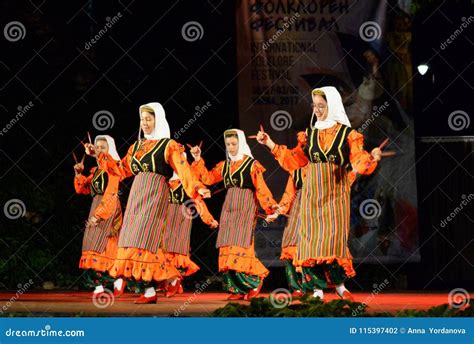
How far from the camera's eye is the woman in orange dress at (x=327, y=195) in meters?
9.64

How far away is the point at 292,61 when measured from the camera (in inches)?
473

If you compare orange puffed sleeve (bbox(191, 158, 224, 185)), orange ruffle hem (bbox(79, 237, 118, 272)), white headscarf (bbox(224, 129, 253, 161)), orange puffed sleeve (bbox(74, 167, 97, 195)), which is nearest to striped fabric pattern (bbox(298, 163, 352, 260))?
white headscarf (bbox(224, 129, 253, 161))

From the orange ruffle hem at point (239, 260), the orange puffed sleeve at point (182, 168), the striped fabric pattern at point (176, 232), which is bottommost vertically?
the striped fabric pattern at point (176, 232)

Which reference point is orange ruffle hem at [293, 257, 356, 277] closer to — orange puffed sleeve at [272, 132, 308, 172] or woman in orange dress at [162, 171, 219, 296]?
orange puffed sleeve at [272, 132, 308, 172]

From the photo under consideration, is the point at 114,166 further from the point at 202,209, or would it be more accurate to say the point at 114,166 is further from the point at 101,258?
the point at 202,209

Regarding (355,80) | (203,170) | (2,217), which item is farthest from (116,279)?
(355,80)

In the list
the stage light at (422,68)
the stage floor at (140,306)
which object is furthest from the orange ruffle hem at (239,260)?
the stage light at (422,68)

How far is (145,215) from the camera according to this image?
988 centimetres

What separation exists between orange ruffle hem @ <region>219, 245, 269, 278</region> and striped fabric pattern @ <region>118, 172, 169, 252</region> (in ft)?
3.69

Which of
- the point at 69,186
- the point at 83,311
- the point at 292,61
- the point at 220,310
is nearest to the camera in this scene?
the point at 220,310

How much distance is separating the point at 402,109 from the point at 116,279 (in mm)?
2973

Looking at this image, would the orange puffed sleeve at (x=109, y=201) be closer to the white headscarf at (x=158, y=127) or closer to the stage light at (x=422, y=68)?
the white headscarf at (x=158, y=127)

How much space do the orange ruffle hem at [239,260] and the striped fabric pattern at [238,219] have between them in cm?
4

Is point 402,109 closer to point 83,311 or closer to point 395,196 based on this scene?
point 395,196
